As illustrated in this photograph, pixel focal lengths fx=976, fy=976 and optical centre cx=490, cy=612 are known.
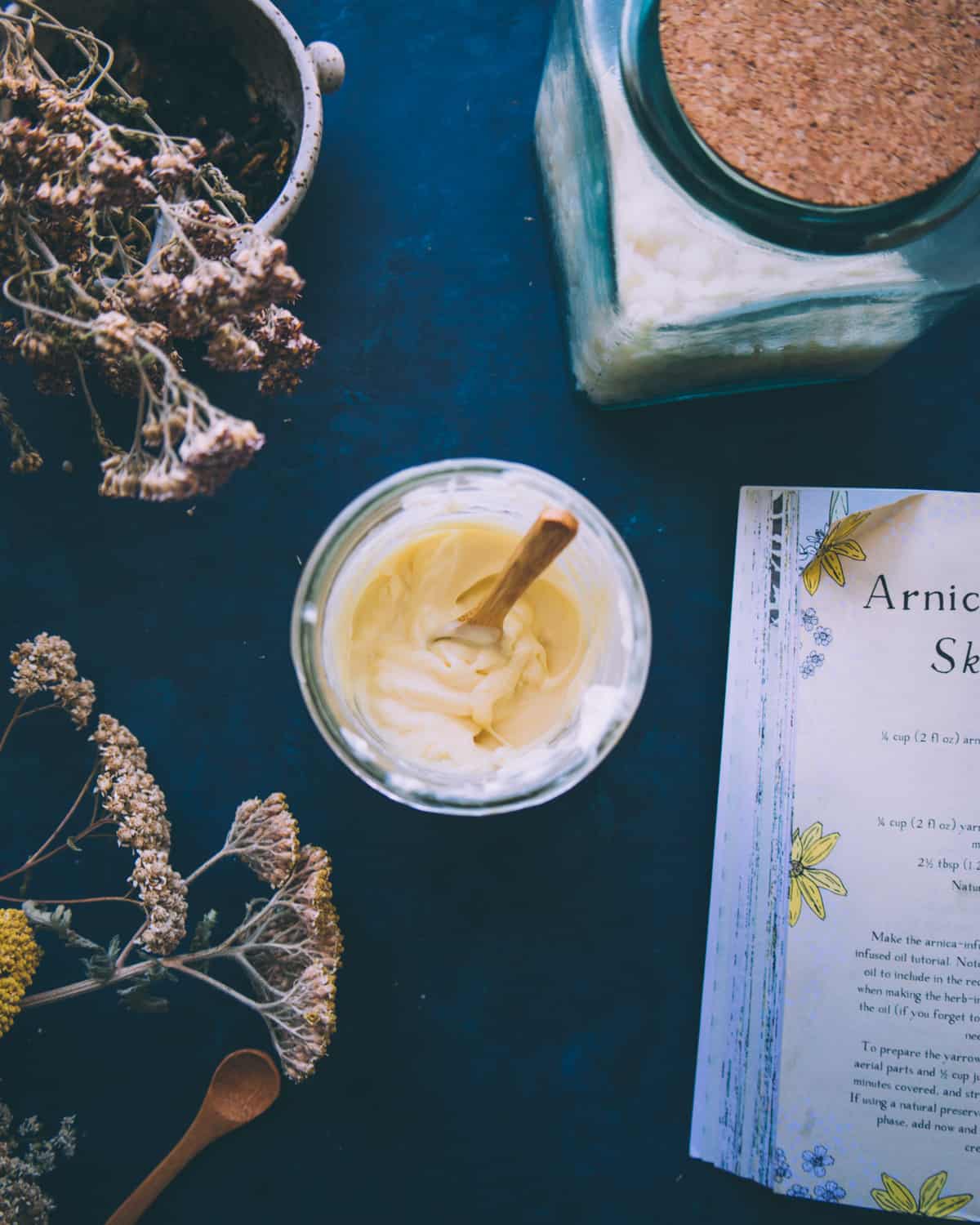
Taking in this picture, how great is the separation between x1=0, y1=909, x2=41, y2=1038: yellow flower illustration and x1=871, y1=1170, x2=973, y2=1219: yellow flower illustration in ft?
2.25

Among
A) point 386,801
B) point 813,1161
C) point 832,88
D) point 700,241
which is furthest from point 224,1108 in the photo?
point 832,88

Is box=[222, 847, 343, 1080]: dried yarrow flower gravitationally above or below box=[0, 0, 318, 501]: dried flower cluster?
below

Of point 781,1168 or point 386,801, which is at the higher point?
point 386,801

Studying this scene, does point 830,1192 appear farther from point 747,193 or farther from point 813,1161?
point 747,193

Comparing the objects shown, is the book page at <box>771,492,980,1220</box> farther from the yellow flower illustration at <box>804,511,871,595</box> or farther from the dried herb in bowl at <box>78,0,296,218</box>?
the dried herb in bowl at <box>78,0,296,218</box>

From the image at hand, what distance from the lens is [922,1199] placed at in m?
0.80

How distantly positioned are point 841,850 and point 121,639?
2.08 feet

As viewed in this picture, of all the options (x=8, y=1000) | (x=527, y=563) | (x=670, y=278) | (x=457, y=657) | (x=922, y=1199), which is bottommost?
(x=922, y=1199)

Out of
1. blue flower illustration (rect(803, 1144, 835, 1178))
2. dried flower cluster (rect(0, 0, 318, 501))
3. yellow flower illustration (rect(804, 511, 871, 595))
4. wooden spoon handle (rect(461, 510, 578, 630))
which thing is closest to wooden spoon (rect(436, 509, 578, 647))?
wooden spoon handle (rect(461, 510, 578, 630))

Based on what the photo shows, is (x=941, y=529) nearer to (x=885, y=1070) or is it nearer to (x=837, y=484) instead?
(x=837, y=484)

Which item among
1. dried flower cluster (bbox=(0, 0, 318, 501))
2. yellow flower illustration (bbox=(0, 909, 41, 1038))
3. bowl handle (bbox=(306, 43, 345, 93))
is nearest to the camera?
dried flower cluster (bbox=(0, 0, 318, 501))

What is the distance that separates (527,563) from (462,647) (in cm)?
14

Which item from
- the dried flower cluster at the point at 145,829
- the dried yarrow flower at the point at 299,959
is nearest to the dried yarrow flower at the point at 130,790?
the dried flower cluster at the point at 145,829

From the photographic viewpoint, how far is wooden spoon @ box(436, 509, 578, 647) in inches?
22.8
